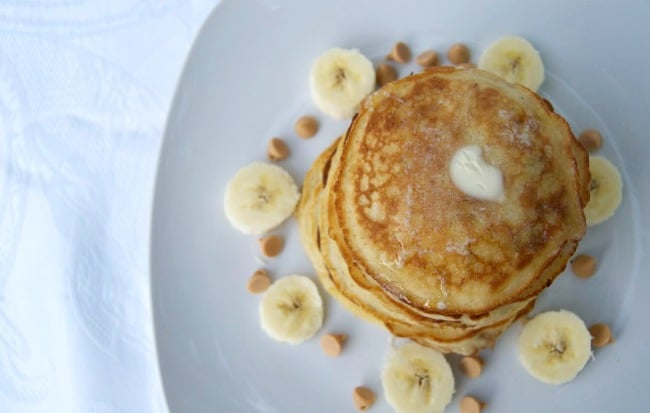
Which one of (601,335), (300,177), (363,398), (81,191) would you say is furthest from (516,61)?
(81,191)

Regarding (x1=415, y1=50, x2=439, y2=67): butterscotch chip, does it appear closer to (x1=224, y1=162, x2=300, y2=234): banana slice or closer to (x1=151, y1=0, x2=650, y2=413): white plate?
(x1=151, y1=0, x2=650, y2=413): white plate

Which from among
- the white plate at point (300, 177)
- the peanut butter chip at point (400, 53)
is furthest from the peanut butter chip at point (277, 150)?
the peanut butter chip at point (400, 53)

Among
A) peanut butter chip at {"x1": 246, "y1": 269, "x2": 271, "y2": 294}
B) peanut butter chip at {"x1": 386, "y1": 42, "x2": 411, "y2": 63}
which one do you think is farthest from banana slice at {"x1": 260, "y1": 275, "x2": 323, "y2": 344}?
peanut butter chip at {"x1": 386, "y1": 42, "x2": 411, "y2": 63}

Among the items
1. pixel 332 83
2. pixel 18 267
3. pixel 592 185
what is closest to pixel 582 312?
pixel 592 185

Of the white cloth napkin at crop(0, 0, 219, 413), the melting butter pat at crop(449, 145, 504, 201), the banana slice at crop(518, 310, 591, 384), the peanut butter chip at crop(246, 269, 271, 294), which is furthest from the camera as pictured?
the white cloth napkin at crop(0, 0, 219, 413)

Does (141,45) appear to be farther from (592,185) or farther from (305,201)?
(592,185)
